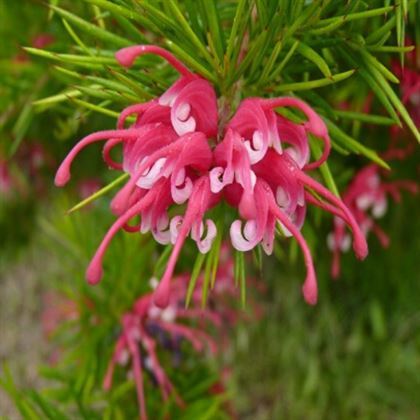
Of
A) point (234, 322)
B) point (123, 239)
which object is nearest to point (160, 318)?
point (123, 239)

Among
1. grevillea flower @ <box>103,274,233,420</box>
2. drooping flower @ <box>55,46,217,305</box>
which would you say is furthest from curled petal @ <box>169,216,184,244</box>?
grevillea flower @ <box>103,274,233,420</box>

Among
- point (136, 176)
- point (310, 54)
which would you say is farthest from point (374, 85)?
point (136, 176)

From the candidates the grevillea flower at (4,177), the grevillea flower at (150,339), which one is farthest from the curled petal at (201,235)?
the grevillea flower at (4,177)

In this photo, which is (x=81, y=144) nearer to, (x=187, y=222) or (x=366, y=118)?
(x=187, y=222)

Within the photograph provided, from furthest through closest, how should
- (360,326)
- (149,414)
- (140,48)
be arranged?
(360,326), (149,414), (140,48)

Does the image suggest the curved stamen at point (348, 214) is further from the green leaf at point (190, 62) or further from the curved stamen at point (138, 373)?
the curved stamen at point (138, 373)

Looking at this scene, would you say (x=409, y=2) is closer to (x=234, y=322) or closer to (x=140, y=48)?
(x=140, y=48)

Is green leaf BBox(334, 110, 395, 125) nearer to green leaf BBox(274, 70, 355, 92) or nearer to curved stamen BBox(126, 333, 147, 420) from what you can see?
green leaf BBox(274, 70, 355, 92)
